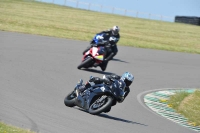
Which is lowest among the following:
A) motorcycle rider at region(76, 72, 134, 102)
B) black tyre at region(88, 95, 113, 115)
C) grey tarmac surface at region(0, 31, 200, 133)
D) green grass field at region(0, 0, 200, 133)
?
green grass field at region(0, 0, 200, 133)

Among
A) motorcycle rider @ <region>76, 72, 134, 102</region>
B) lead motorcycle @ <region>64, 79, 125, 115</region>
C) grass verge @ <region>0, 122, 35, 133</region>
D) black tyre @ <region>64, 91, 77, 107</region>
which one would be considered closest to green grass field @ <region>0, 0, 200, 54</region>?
black tyre @ <region>64, 91, 77, 107</region>

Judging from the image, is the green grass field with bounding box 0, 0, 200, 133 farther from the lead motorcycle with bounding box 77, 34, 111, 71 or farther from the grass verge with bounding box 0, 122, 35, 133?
the grass verge with bounding box 0, 122, 35, 133

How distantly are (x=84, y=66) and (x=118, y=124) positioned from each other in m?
8.34

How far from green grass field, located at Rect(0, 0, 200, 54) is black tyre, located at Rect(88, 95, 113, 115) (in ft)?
Result: 55.7

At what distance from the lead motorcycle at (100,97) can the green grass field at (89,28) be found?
16.7 metres

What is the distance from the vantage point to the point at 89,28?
38938 millimetres

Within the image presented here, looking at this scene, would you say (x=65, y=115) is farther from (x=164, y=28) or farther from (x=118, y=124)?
(x=164, y=28)

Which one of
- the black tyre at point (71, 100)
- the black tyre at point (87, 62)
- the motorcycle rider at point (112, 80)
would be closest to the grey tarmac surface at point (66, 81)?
the black tyre at point (71, 100)

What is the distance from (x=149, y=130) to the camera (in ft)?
37.6

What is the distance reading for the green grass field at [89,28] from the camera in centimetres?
3147

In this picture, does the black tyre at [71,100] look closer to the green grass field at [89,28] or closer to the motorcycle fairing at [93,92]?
the motorcycle fairing at [93,92]

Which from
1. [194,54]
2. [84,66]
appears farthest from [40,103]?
[194,54]

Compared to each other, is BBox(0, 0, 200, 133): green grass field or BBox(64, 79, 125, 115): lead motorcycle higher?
BBox(64, 79, 125, 115): lead motorcycle

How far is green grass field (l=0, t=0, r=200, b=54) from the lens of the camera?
31.5 metres
